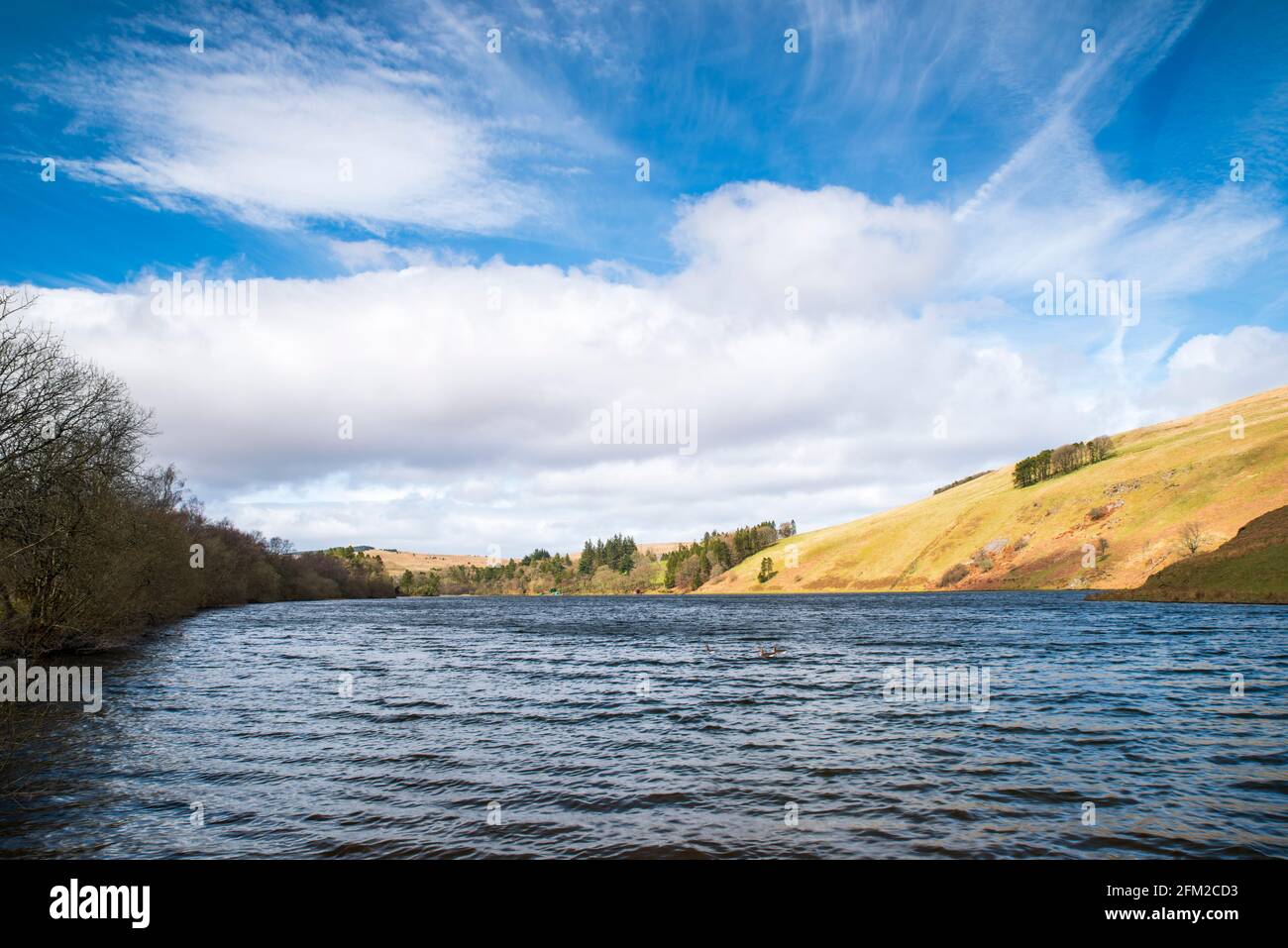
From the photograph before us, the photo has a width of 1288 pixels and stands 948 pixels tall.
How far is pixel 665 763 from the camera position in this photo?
17.8 metres

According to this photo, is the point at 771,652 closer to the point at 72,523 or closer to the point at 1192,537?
the point at 72,523

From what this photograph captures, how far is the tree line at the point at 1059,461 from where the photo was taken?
186m

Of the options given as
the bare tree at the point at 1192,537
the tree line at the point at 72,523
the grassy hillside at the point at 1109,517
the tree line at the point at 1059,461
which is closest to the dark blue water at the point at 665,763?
the tree line at the point at 72,523

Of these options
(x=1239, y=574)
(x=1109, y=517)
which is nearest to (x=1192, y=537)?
(x=1109, y=517)

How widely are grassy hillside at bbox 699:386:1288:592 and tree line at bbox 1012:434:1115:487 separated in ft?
17.4

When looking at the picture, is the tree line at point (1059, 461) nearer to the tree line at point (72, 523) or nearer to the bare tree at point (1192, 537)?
the bare tree at point (1192, 537)

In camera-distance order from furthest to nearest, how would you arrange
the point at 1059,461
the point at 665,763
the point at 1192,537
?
the point at 1059,461 → the point at 1192,537 → the point at 665,763

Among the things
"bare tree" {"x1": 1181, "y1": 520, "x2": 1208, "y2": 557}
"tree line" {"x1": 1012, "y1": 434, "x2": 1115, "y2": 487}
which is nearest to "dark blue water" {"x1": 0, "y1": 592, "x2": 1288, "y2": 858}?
"bare tree" {"x1": 1181, "y1": 520, "x2": 1208, "y2": 557}

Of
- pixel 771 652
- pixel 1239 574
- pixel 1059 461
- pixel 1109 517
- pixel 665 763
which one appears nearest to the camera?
pixel 665 763

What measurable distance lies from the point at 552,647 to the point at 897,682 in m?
30.0

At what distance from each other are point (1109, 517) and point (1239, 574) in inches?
2626
